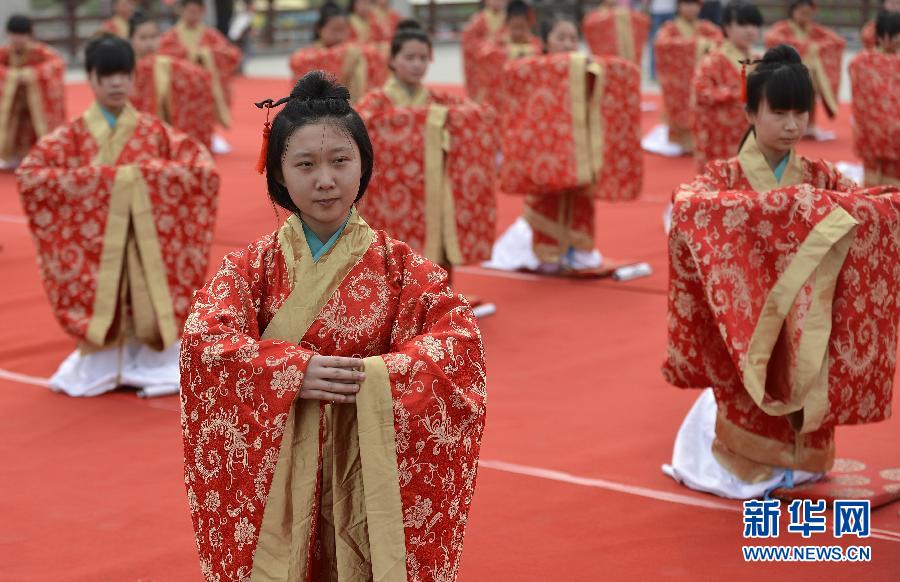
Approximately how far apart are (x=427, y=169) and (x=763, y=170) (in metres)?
2.13

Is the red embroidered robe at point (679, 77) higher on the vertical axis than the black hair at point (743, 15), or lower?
lower

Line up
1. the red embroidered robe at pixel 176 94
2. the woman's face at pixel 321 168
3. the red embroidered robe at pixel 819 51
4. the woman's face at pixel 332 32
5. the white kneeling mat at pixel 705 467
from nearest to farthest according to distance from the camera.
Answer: the woman's face at pixel 321 168
the white kneeling mat at pixel 705 467
the red embroidered robe at pixel 176 94
the woman's face at pixel 332 32
the red embroidered robe at pixel 819 51

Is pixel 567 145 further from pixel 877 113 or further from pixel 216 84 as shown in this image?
pixel 216 84

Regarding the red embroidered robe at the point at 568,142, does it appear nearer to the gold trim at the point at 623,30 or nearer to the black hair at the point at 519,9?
the black hair at the point at 519,9

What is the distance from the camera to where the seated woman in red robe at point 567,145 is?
22.6ft

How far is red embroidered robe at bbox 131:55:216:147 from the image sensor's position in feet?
33.1

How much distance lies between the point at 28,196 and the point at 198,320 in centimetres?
268

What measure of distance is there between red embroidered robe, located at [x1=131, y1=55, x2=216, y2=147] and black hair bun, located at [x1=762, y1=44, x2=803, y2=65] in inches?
261

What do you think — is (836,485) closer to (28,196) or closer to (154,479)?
(154,479)

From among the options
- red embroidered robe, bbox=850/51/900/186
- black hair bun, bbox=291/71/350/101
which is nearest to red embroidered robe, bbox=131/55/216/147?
red embroidered robe, bbox=850/51/900/186

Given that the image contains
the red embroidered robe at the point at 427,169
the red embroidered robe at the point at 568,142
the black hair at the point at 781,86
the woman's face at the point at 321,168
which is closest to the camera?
the woman's face at the point at 321,168

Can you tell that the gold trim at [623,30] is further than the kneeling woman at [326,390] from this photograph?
Yes

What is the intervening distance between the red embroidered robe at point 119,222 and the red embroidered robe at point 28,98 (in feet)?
17.9

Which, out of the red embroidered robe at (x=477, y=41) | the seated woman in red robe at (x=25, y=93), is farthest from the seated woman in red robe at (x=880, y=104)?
the seated woman in red robe at (x=25, y=93)
